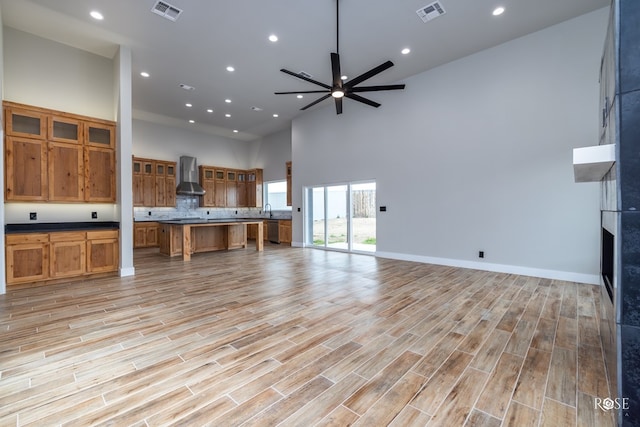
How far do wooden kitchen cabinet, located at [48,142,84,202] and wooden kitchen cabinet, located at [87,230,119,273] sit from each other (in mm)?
722

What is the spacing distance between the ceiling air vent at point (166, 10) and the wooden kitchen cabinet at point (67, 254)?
3.73 meters

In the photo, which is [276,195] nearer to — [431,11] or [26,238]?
[26,238]

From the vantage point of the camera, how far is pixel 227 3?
3.90 metres

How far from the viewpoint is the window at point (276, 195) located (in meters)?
10.9

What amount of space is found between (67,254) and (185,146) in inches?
246

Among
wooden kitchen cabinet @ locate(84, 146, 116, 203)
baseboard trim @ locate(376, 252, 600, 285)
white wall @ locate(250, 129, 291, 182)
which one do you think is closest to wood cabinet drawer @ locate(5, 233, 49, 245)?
wooden kitchen cabinet @ locate(84, 146, 116, 203)

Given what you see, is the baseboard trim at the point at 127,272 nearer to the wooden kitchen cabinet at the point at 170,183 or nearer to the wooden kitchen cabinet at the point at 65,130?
the wooden kitchen cabinet at the point at 65,130

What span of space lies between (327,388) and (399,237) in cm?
492

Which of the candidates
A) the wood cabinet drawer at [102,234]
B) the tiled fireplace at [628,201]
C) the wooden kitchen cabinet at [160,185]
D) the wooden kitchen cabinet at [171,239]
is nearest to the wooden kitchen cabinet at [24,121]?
the wood cabinet drawer at [102,234]

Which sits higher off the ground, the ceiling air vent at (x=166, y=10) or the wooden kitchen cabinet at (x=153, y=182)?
the ceiling air vent at (x=166, y=10)

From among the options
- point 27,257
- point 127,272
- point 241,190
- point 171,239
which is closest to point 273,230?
point 241,190

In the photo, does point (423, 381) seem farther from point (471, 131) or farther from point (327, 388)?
point (471, 131)

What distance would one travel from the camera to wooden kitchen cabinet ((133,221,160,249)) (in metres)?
8.46

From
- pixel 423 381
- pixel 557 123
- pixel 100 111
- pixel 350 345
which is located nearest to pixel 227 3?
pixel 100 111
